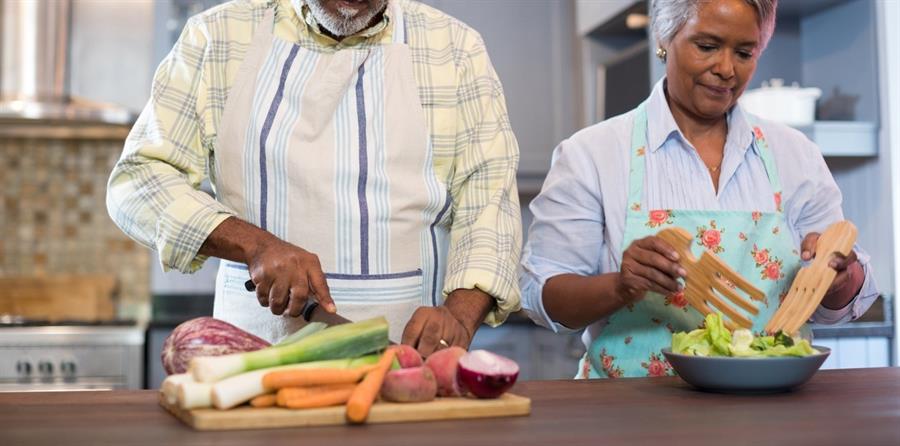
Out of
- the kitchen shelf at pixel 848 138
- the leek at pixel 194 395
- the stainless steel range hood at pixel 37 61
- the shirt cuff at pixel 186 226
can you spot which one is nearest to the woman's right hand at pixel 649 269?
the shirt cuff at pixel 186 226

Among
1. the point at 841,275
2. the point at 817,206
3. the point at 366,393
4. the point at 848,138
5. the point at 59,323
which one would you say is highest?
the point at 848,138

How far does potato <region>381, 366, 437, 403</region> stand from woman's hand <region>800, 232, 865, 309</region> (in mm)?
617

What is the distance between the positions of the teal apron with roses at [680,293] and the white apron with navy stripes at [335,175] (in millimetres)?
292

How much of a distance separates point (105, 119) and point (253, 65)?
2102mm

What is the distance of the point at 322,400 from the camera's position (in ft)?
3.37

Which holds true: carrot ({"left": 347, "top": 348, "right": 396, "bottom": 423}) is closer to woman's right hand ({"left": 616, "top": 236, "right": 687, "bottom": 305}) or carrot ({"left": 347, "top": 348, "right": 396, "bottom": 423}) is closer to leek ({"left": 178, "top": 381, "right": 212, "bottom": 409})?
leek ({"left": 178, "top": 381, "right": 212, "bottom": 409})

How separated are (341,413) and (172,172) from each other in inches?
23.7

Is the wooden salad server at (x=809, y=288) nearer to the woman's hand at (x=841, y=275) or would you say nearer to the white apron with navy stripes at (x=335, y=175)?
the woman's hand at (x=841, y=275)

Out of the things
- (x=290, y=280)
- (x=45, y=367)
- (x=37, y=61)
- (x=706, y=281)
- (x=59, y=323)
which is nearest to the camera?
(x=290, y=280)

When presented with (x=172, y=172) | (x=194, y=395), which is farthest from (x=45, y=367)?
(x=194, y=395)

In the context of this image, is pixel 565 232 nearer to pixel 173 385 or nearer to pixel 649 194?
pixel 649 194

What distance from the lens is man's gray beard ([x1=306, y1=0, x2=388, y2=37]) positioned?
5.08ft

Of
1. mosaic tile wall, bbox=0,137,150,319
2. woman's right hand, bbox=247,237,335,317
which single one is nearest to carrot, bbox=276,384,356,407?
woman's right hand, bbox=247,237,335,317

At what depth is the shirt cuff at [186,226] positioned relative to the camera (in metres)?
1.41
